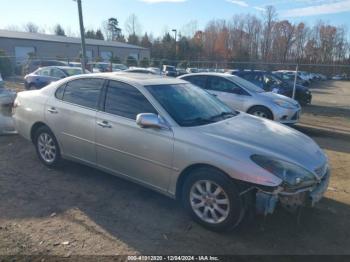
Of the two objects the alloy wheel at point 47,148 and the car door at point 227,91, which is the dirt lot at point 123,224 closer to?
the alloy wheel at point 47,148

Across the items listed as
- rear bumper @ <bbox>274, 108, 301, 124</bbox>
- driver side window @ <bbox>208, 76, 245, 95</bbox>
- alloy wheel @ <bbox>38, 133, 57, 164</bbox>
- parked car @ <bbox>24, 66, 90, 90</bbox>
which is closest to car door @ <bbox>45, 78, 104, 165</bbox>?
alloy wheel @ <bbox>38, 133, 57, 164</bbox>

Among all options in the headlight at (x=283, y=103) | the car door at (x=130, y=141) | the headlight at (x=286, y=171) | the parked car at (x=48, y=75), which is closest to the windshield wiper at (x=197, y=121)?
the car door at (x=130, y=141)

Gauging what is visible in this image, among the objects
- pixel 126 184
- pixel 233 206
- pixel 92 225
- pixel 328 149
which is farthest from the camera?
pixel 328 149

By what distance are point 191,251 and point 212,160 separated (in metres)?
0.94

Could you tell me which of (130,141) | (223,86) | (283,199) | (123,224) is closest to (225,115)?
(130,141)

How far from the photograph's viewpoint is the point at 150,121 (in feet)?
13.0

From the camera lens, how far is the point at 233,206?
356 cm

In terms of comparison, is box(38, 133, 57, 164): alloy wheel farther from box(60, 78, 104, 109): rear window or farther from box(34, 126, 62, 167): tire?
box(60, 78, 104, 109): rear window

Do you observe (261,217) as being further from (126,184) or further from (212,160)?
(126,184)

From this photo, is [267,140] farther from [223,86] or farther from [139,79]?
[223,86]

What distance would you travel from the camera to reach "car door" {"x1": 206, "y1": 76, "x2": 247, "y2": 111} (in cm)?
946

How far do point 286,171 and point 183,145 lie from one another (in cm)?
113

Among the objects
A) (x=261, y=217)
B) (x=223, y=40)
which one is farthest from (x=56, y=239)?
(x=223, y=40)

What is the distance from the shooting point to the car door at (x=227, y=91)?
9.46 meters
